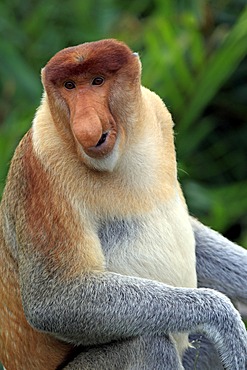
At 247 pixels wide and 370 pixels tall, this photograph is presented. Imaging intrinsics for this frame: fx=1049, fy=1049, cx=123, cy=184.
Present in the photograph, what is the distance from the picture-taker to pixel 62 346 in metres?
3.99

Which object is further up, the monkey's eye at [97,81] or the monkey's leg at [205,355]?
the monkey's eye at [97,81]

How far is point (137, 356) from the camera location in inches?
149

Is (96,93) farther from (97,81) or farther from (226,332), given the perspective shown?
(226,332)

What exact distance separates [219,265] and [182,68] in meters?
2.09

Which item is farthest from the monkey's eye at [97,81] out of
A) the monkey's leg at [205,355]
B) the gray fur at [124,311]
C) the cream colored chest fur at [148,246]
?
the monkey's leg at [205,355]

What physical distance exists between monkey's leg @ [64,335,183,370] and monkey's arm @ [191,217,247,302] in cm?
70

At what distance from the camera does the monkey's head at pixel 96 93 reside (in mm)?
3598

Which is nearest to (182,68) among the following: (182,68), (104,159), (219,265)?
(182,68)

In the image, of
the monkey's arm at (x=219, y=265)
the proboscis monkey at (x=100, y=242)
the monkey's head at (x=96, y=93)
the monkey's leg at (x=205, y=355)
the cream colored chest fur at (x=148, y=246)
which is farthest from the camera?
the monkey's arm at (x=219, y=265)

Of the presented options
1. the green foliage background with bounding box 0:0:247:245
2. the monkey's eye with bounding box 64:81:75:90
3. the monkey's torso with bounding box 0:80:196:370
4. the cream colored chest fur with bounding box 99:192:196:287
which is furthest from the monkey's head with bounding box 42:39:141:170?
the green foliage background with bounding box 0:0:247:245

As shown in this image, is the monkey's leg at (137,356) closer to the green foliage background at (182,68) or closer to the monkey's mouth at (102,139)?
the monkey's mouth at (102,139)

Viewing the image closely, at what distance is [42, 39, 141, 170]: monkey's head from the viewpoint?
3.60m

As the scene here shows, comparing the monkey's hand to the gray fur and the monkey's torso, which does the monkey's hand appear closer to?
the gray fur

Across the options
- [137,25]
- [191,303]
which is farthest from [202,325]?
[137,25]
